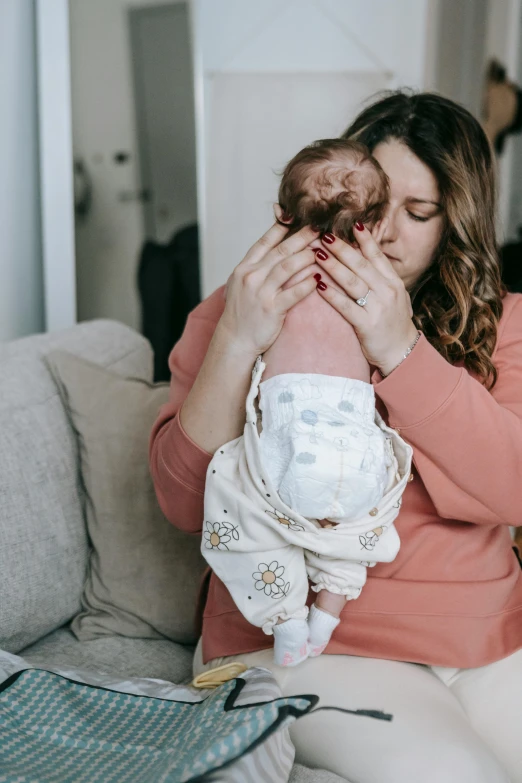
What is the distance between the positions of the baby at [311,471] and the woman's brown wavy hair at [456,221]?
17 cm

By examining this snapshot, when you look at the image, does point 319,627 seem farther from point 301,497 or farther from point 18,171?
point 18,171

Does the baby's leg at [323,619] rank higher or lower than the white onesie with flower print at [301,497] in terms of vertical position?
lower

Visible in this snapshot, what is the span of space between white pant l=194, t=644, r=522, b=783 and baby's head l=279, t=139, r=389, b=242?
2.08 ft

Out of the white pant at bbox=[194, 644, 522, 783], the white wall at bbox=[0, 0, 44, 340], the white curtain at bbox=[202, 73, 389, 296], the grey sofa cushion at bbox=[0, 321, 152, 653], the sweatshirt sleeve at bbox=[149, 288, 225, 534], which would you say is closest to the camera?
the white pant at bbox=[194, 644, 522, 783]

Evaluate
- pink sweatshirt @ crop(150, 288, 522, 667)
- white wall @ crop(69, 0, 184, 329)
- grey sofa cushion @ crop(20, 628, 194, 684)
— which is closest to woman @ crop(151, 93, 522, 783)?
pink sweatshirt @ crop(150, 288, 522, 667)

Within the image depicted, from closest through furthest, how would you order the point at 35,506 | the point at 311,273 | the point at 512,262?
the point at 311,273 < the point at 35,506 < the point at 512,262

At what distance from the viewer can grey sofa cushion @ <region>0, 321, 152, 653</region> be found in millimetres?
1332

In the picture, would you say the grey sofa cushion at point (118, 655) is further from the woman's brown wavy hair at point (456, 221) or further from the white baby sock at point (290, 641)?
the woman's brown wavy hair at point (456, 221)

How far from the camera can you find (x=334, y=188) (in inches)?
44.5

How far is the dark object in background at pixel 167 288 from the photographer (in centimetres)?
292

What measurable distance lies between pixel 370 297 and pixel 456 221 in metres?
0.26

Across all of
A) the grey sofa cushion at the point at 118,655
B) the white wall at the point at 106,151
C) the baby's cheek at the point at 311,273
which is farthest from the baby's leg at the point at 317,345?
the white wall at the point at 106,151

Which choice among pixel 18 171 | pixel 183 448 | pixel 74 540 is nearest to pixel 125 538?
pixel 74 540

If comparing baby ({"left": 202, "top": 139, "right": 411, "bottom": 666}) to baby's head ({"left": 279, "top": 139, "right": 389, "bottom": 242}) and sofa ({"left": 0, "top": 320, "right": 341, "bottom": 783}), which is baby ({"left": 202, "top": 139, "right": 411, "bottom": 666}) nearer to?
baby's head ({"left": 279, "top": 139, "right": 389, "bottom": 242})
